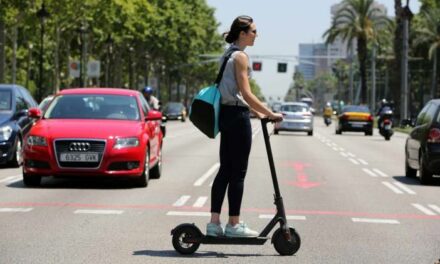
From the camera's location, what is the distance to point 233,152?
27.2 feet

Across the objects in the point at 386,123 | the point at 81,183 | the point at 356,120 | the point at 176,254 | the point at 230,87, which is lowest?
the point at 356,120

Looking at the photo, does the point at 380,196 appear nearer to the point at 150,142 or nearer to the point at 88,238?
the point at 150,142

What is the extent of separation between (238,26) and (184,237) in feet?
5.62

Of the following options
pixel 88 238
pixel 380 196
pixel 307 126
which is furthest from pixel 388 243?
pixel 307 126

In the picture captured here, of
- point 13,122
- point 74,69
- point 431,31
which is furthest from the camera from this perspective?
point 431,31

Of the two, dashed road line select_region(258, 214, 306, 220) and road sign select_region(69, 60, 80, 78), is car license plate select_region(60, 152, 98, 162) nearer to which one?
dashed road line select_region(258, 214, 306, 220)

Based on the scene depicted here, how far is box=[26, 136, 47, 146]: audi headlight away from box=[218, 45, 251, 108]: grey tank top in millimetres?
6842

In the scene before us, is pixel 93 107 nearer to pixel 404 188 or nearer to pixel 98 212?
pixel 98 212

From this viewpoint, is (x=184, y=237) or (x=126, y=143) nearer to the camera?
(x=184, y=237)

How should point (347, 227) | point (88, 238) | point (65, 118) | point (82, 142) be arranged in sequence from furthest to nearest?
point (65, 118)
point (82, 142)
point (347, 227)
point (88, 238)

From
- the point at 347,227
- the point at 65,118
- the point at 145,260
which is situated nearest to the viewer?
the point at 145,260

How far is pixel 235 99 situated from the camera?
8.27m

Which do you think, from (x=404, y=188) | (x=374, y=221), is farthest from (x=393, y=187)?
(x=374, y=221)

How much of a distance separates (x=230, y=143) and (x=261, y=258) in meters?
0.94
